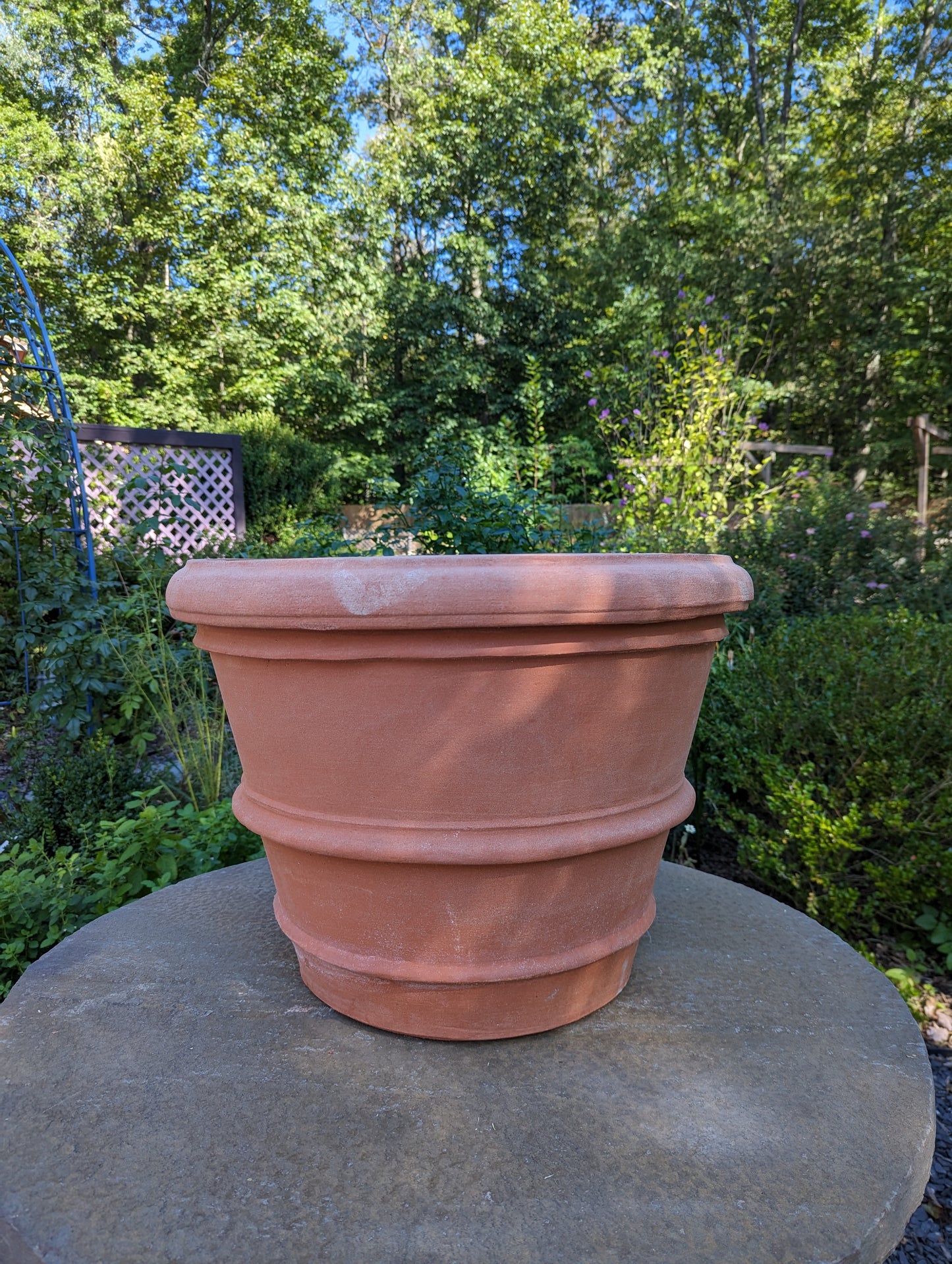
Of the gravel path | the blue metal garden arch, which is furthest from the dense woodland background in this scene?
the gravel path

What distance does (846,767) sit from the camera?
2.03m

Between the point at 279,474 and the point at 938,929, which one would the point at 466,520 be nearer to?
the point at 938,929

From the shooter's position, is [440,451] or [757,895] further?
[440,451]

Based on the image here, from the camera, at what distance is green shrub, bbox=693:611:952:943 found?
1855mm

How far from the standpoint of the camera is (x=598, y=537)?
336 centimetres

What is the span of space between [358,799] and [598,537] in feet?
8.72

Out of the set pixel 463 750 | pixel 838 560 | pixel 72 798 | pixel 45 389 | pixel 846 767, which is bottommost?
pixel 72 798

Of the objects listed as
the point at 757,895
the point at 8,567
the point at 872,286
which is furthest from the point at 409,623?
the point at 872,286

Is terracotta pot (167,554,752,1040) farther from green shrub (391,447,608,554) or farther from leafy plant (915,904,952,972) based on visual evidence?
green shrub (391,447,608,554)

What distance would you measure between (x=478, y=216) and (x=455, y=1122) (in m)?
12.8

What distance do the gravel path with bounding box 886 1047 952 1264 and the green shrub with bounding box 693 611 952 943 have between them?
0.48m

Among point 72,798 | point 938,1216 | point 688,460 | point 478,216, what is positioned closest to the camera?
point 938,1216

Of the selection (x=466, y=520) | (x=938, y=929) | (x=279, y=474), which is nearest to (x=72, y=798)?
(x=466, y=520)

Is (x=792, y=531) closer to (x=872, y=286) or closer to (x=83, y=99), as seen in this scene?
(x=872, y=286)
